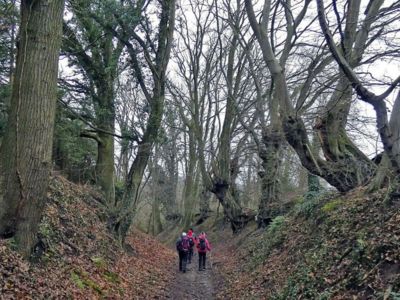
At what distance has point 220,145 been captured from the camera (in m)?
25.2

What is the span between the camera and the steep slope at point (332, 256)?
6734mm

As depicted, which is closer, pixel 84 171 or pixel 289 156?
pixel 84 171

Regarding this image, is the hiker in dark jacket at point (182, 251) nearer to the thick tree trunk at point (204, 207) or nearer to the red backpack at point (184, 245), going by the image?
the red backpack at point (184, 245)

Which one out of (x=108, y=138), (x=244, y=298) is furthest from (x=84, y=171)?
(x=244, y=298)

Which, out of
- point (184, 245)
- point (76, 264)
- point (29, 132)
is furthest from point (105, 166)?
point (29, 132)

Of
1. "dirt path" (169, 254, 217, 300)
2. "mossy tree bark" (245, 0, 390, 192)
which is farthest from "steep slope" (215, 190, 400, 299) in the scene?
"mossy tree bark" (245, 0, 390, 192)

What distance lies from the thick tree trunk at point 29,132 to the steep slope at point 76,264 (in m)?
0.49

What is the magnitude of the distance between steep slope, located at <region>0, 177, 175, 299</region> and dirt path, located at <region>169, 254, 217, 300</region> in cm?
41

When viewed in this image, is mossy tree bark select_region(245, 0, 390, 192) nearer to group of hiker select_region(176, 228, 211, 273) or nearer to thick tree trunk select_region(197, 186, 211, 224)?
group of hiker select_region(176, 228, 211, 273)

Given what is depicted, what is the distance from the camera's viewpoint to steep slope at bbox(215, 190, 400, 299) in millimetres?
6734

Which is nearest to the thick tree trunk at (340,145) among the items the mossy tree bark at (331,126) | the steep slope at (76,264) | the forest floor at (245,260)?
the mossy tree bark at (331,126)

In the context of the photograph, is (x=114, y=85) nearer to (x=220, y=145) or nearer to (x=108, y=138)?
(x=108, y=138)

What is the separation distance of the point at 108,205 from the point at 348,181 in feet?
29.5

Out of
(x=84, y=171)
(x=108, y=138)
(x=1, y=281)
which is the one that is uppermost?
(x=108, y=138)
